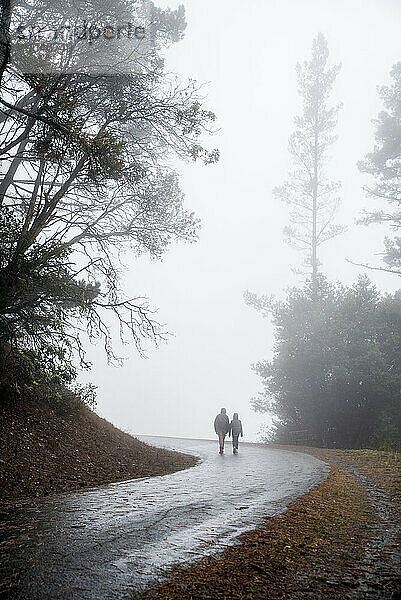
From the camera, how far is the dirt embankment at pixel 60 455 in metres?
8.45

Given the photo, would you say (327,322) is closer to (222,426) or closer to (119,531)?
(222,426)

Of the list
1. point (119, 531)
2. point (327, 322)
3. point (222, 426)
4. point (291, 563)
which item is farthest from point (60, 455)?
point (327, 322)

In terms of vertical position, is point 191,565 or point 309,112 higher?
point 309,112

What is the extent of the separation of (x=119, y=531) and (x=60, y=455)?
6098mm

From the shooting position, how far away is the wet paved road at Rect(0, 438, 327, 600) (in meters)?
3.18

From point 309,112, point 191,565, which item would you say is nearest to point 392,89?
point 309,112

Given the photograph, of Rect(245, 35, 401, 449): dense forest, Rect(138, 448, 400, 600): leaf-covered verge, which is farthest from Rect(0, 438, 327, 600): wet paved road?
Rect(245, 35, 401, 449): dense forest

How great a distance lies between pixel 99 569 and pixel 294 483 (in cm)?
643

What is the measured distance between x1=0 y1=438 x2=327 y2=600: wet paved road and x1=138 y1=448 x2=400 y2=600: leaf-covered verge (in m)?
0.26

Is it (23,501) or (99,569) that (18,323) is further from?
(99,569)

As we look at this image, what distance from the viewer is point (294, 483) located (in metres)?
8.98

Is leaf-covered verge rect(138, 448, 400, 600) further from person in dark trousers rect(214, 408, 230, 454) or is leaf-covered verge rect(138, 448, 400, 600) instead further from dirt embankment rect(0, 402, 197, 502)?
person in dark trousers rect(214, 408, 230, 454)

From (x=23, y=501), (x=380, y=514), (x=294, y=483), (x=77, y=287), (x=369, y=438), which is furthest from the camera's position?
(x=369, y=438)

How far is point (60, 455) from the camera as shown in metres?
10.2
